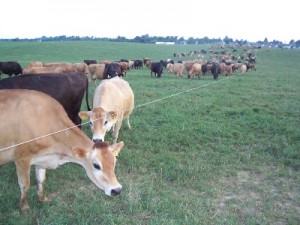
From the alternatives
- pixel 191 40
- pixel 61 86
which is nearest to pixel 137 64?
pixel 61 86

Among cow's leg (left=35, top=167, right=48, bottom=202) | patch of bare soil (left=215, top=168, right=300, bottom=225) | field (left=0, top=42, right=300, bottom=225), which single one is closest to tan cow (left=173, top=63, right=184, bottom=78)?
field (left=0, top=42, right=300, bottom=225)

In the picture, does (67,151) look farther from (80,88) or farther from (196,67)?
(196,67)

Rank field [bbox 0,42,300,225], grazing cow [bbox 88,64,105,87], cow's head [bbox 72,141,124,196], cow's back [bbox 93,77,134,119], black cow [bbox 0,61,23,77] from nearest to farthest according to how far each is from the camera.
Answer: cow's head [bbox 72,141,124,196]
field [bbox 0,42,300,225]
cow's back [bbox 93,77,134,119]
grazing cow [bbox 88,64,105,87]
black cow [bbox 0,61,23,77]

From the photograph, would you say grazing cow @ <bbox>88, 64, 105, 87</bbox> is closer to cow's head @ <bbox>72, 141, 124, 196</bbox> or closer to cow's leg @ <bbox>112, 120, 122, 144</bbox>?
cow's leg @ <bbox>112, 120, 122, 144</bbox>

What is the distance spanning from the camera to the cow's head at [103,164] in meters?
4.09

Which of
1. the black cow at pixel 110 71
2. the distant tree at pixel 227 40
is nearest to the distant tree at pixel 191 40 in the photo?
the distant tree at pixel 227 40

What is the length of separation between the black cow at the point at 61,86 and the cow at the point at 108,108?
0.63 m

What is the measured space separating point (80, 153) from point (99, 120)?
1887mm

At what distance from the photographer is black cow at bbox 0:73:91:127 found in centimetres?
744

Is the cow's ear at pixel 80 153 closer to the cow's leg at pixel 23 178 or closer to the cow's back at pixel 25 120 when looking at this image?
the cow's back at pixel 25 120

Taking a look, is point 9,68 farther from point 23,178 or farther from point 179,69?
point 23,178

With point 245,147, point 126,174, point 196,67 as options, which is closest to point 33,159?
point 126,174

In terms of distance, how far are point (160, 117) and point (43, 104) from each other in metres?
5.48

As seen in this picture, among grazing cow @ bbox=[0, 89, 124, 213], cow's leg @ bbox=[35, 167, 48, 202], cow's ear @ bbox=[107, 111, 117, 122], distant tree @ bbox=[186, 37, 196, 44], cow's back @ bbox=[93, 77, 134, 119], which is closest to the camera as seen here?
grazing cow @ bbox=[0, 89, 124, 213]
